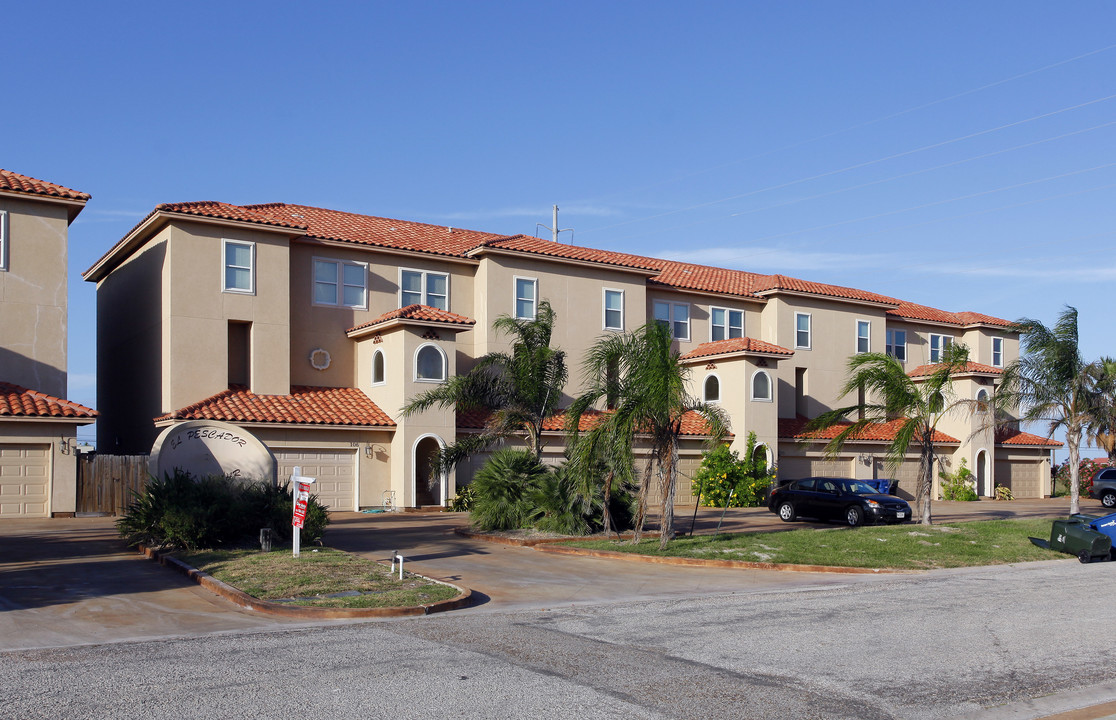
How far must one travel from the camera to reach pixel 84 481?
26.3 metres

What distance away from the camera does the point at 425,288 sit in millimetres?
33656

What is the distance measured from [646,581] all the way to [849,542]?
7201 mm

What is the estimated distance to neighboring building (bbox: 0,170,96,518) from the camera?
996 inches

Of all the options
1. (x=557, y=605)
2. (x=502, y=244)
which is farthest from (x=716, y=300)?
(x=557, y=605)

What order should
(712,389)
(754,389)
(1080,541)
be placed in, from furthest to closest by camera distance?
1. (712,389)
2. (754,389)
3. (1080,541)

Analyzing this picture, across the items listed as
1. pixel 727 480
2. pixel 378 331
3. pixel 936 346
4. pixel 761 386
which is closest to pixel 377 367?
pixel 378 331

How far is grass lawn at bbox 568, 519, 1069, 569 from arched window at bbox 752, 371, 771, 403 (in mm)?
12121

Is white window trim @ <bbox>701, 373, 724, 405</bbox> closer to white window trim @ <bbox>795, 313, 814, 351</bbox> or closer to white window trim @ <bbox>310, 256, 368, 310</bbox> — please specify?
white window trim @ <bbox>795, 313, 814, 351</bbox>

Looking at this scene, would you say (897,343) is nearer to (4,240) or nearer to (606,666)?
(4,240)

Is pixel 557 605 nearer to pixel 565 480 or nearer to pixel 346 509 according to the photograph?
pixel 565 480

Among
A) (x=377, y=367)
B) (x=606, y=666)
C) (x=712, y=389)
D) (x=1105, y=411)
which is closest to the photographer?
(x=606, y=666)

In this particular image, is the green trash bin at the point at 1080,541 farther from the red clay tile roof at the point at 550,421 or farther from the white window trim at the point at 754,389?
the white window trim at the point at 754,389

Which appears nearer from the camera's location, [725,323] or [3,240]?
[3,240]

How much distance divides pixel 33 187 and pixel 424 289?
12.1m
